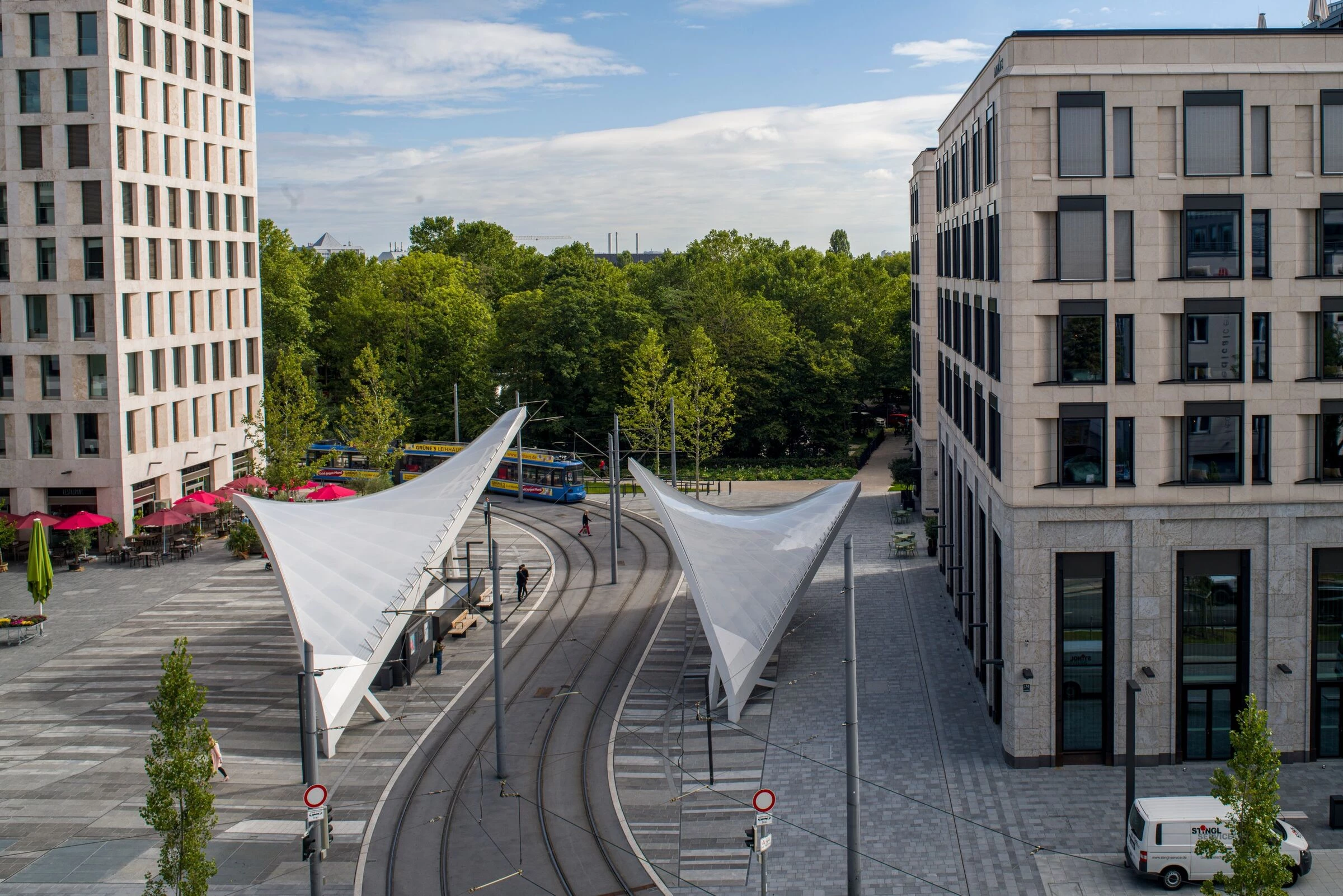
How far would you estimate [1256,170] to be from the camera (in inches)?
1220

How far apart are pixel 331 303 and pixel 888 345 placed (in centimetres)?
4633

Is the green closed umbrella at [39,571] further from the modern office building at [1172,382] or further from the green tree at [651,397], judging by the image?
the green tree at [651,397]

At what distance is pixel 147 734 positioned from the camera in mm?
35156

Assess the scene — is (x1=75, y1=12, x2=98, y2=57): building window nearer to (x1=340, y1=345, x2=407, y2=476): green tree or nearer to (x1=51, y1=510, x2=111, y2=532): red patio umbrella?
(x1=340, y1=345, x2=407, y2=476): green tree

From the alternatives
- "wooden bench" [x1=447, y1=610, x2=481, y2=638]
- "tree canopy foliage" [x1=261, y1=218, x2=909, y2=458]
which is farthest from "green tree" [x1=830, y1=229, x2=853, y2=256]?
"wooden bench" [x1=447, y1=610, x2=481, y2=638]

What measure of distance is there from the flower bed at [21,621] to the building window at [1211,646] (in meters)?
38.3

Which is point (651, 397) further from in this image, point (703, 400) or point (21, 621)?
point (21, 621)

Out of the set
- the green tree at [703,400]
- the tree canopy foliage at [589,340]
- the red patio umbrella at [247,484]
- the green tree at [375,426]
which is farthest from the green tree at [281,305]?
the green tree at [703,400]

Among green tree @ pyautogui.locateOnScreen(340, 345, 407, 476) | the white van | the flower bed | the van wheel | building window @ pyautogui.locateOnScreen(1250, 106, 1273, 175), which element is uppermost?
building window @ pyautogui.locateOnScreen(1250, 106, 1273, 175)

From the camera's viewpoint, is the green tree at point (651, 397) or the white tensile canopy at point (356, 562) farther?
the green tree at point (651, 397)

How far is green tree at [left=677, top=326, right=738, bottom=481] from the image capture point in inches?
3095

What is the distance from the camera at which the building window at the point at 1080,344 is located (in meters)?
31.2

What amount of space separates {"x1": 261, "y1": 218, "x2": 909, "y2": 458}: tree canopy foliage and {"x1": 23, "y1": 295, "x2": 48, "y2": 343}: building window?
18.9 meters

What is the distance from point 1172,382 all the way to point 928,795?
11874 mm
